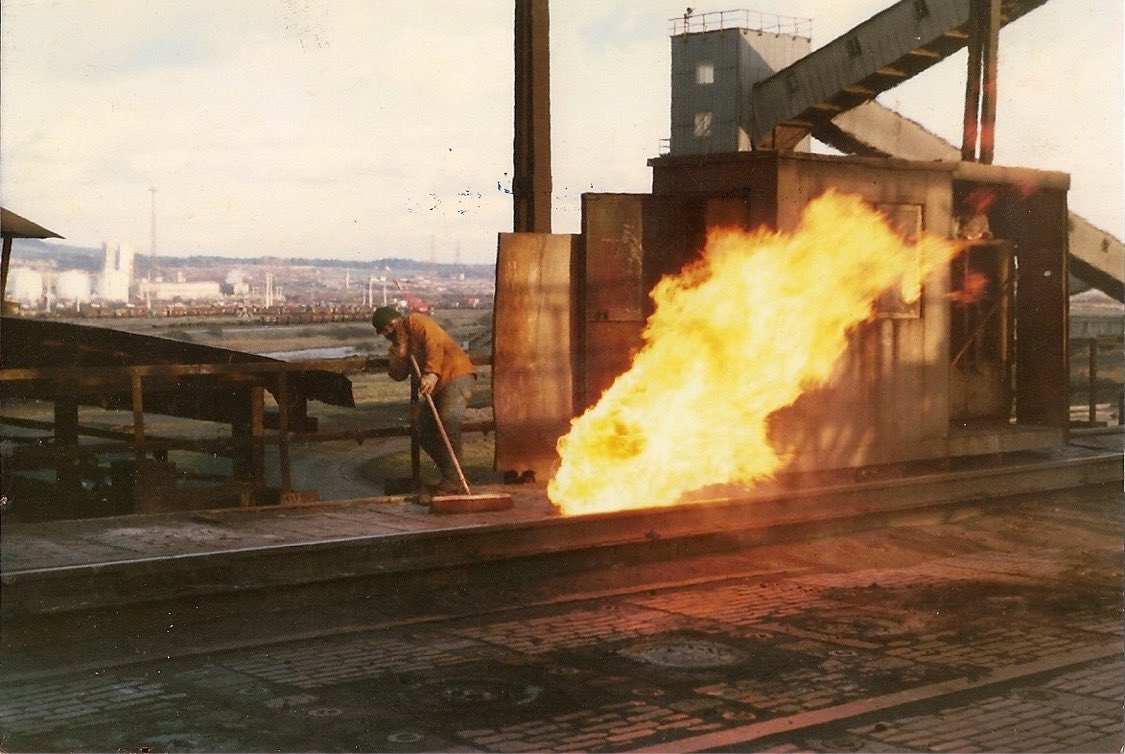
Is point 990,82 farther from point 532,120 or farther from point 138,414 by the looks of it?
point 138,414

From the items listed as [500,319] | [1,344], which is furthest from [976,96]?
[1,344]

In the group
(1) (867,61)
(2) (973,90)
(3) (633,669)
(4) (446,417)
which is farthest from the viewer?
(1) (867,61)

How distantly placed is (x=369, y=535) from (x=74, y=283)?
9207cm

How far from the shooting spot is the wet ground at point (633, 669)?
6535mm

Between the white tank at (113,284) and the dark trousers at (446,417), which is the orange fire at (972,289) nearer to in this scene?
the dark trousers at (446,417)

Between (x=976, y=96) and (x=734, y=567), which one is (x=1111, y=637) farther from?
(x=976, y=96)

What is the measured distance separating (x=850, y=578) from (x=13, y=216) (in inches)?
404

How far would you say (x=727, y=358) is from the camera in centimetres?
1242

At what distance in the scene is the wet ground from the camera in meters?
6.54

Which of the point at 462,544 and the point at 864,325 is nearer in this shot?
the point at 462,544

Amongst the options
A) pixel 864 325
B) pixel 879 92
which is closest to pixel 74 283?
pixel 879 92

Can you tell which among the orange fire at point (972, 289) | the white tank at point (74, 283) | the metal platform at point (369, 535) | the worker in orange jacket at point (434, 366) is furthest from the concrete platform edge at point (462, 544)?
the white tank at point (74, 283)

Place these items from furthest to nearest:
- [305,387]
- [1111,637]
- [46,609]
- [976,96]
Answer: [976,96], [305,387], [1111,637], [46,609]

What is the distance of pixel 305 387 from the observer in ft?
44.8
